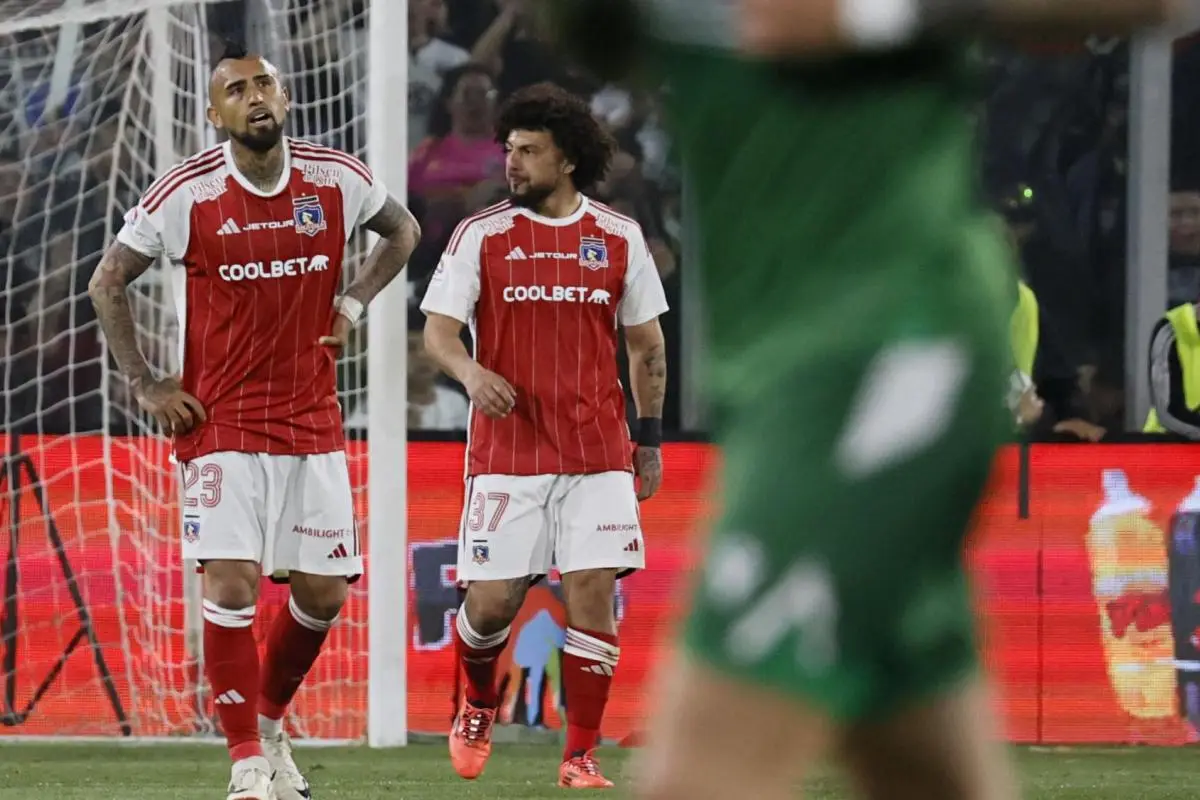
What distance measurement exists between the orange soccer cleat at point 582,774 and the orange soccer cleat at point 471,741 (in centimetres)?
29

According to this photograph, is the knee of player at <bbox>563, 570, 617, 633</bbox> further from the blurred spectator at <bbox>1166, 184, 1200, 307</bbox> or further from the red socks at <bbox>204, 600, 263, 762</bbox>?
the blurred spectator at <bbox>1166, 184, 1200, 307</bbox>

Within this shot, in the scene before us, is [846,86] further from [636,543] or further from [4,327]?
[4,327]

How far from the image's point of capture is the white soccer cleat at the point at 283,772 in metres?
6.44

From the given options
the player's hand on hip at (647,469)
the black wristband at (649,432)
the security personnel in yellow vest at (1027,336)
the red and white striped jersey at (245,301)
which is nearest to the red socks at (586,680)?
the player's hand on hip at (647,469)

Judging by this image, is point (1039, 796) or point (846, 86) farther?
point (1039, 796)

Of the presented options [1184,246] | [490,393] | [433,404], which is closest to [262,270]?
[490,393]

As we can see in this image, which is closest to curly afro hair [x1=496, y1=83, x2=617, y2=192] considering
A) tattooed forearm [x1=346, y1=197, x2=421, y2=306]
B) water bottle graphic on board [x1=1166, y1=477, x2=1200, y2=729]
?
tattooed forearm [x1=346, y1=197, x2=421, y2=306]

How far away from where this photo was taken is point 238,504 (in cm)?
634

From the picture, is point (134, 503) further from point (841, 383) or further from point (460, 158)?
point (841, 383)

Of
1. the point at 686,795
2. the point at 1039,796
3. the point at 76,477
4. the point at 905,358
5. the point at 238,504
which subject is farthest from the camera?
the point at 76,477

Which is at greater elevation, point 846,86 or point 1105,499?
point 846,86

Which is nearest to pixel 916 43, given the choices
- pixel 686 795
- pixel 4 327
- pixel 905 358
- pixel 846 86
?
pixel 846 86

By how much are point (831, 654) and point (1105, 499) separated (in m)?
6.72

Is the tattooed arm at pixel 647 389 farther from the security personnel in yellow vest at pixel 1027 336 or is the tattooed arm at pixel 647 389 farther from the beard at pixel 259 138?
the security personnel in yellow vest at pixel 1027 336
